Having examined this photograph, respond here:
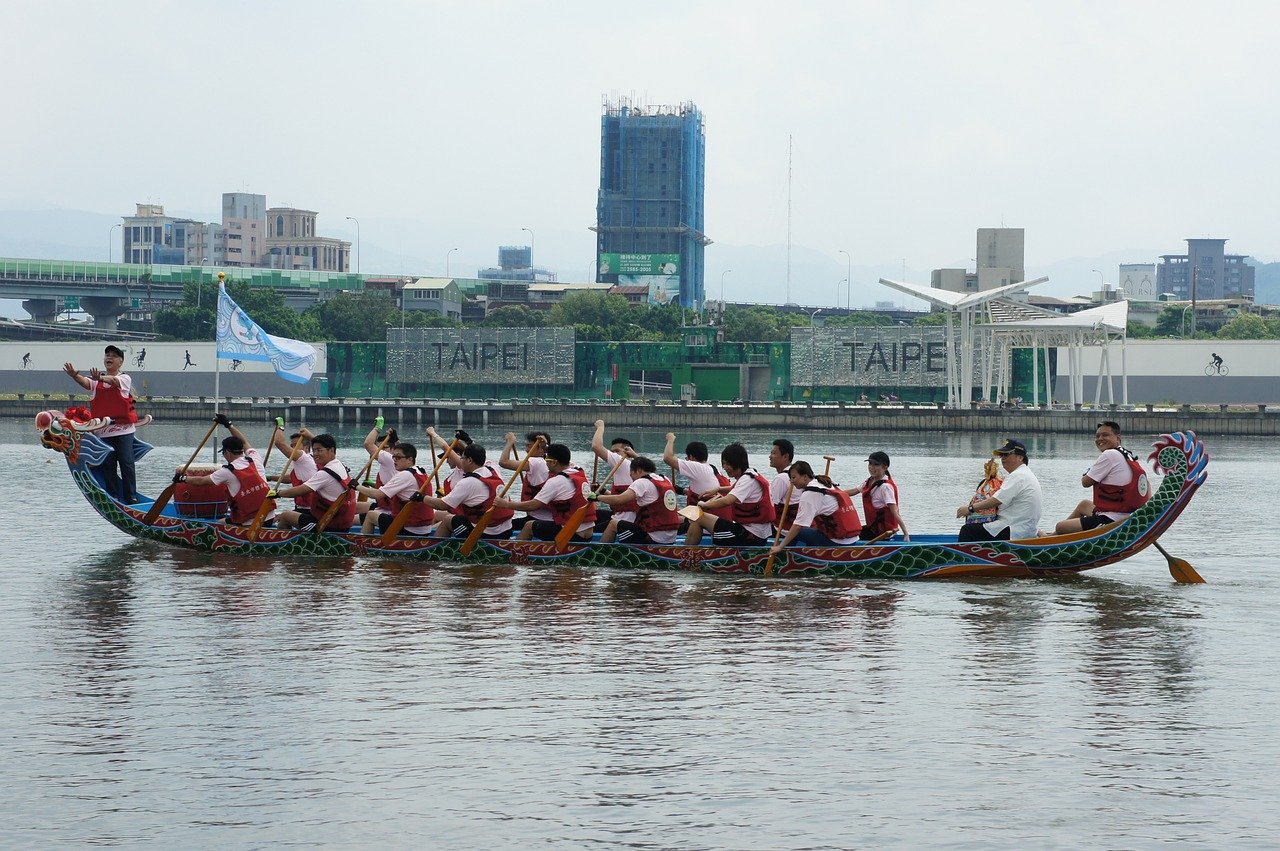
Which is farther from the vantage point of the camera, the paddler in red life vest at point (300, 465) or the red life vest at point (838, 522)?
the paddler in red life vest at point (300, 465)

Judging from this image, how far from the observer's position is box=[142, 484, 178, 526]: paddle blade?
2225 centimetres

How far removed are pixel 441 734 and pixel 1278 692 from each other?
7606mm

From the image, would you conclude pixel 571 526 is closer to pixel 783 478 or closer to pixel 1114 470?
pixel 783 478

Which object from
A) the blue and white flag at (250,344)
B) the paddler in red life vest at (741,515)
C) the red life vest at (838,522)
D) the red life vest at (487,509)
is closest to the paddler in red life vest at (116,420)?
the red life vest at (487,509)

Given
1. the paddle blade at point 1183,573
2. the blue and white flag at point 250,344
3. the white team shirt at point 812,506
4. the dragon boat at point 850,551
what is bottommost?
the paddle blade at point 1183,573

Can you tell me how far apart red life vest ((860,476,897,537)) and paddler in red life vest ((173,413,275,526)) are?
8.62 meters

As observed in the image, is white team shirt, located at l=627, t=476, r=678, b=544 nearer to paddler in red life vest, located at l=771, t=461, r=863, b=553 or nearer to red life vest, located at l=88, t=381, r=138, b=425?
paddler in red life vest, located at l=771, t=461, r=863, b=553

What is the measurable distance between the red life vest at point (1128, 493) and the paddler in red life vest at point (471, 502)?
7787 mm

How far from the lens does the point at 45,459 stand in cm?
4994

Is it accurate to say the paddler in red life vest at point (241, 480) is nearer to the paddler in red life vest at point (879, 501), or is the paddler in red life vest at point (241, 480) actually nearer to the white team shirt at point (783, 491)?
the white team shirt at point (783, 491)

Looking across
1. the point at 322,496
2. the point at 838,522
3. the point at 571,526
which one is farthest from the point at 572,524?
the point at 322,496

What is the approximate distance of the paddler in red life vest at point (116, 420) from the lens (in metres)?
22.2

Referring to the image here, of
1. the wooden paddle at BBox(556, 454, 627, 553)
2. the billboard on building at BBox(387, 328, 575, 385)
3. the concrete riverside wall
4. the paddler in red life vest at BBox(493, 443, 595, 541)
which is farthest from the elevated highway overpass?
the wooden paddle at BBox(556, 454, 627, 553)

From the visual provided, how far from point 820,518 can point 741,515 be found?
102 cm
